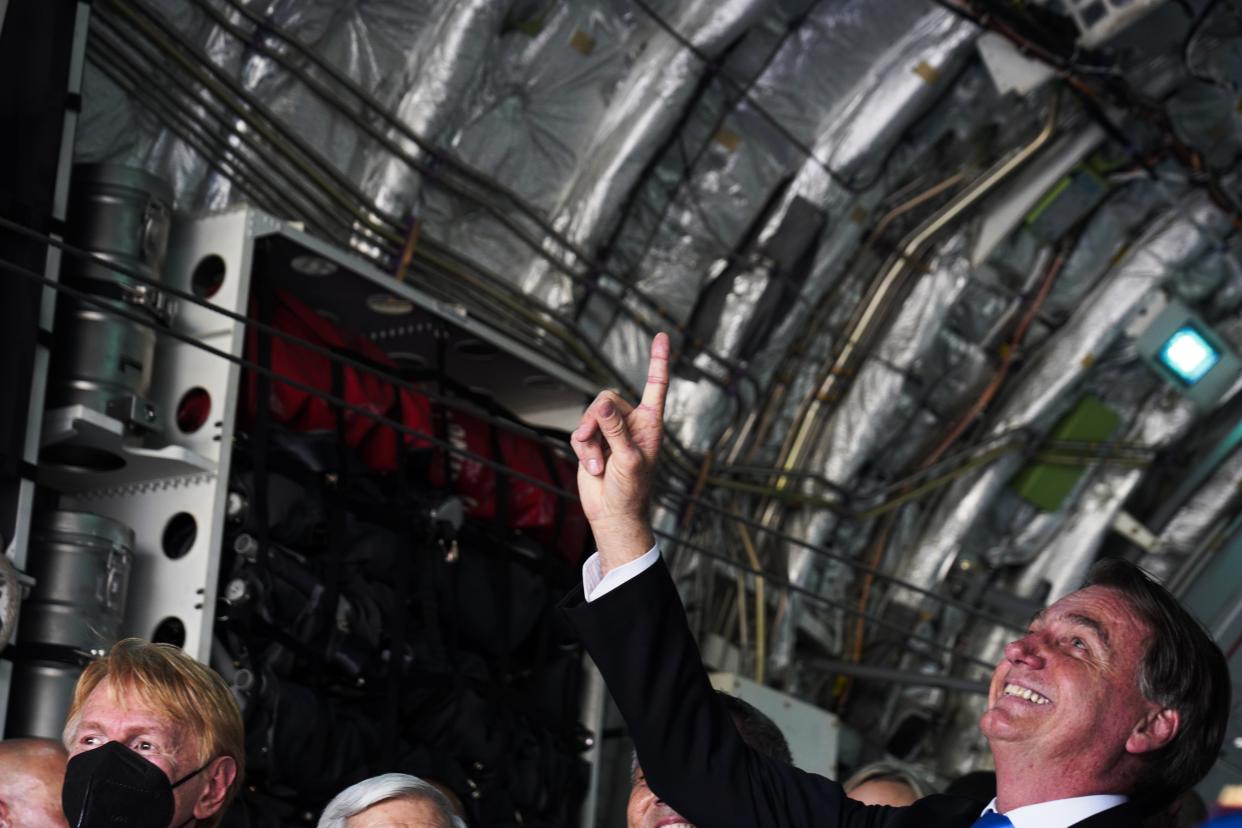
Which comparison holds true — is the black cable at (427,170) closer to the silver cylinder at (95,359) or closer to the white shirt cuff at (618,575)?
the silver cylinder at (95,359)

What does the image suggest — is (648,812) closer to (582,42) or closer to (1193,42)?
(582,42)

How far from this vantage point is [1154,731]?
2238mm

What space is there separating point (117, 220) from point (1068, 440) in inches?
174

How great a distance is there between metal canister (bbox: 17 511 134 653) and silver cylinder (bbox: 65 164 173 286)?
1.90 feet

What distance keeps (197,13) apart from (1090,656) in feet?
11.3

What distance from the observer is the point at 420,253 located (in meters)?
5.30

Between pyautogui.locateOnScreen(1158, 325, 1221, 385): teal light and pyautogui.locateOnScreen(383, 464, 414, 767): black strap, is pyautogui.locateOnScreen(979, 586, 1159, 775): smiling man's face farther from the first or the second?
pyautogui.locateOnScreen(1158, 325, 1221, 385): teal light

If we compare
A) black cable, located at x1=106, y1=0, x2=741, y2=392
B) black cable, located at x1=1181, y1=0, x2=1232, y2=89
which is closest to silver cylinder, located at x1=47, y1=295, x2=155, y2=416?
black cable, located at x1=106, y1=0, x2=741, y2=392

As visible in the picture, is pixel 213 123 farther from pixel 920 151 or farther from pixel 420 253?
pixel 920 151

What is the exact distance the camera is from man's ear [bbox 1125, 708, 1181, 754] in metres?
2.22

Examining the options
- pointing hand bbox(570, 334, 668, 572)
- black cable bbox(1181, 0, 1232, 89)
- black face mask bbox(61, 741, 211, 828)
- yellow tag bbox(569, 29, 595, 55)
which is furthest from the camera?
black cable bbox(1181, 0, 1232, 89)

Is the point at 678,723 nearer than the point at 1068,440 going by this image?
Yes

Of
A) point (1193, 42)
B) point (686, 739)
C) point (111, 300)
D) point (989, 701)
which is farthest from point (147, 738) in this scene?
point (1193, 42)

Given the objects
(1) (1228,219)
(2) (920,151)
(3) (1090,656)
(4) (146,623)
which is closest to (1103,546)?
(1) (1228,219)
